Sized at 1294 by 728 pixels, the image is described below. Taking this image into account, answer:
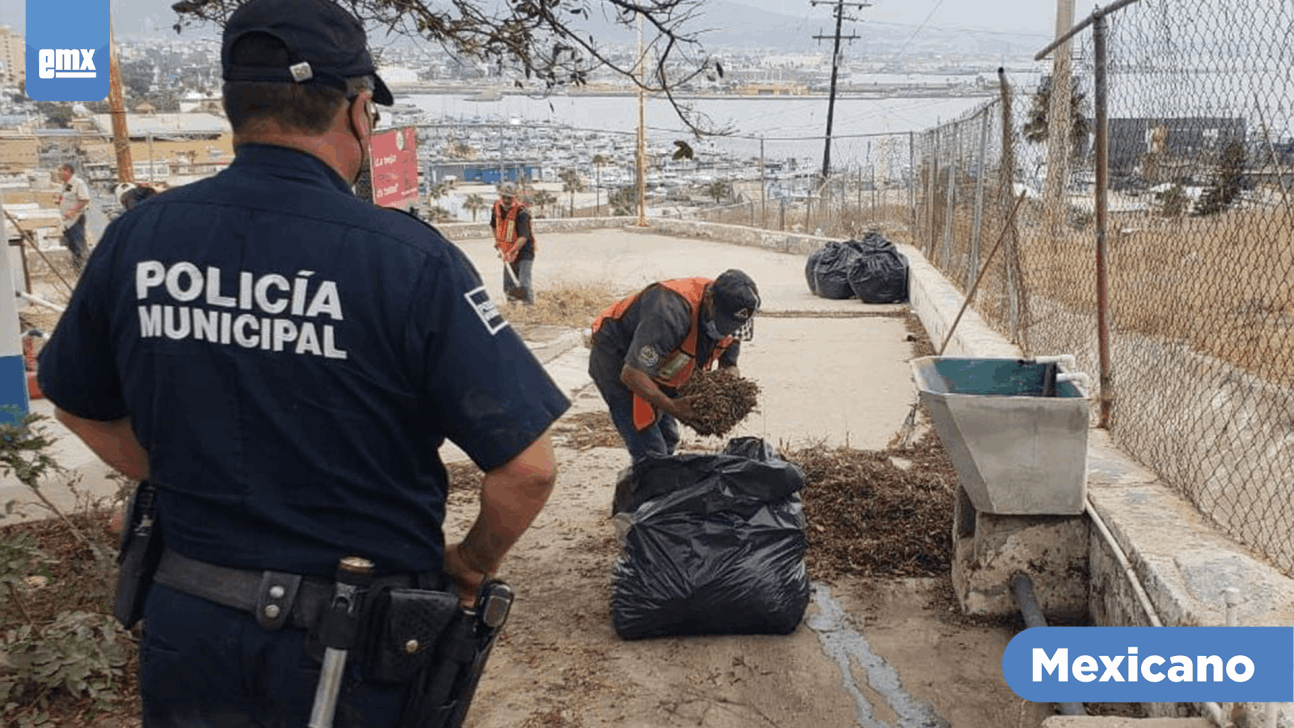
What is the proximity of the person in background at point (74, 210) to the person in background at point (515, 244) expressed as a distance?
4698 millimetres

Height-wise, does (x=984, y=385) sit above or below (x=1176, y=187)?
below

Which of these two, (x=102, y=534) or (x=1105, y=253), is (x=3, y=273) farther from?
(x=1105, y=253)

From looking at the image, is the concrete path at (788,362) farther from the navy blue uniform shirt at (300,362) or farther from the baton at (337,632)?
the baton at (337,632)

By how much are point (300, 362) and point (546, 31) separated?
142 inches

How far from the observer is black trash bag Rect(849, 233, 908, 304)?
45.5ft

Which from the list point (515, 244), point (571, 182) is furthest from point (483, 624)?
point (571, 182)

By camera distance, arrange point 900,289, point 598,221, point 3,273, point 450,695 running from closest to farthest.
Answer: point 450,695 → point 3,273 → point 900,289 → point 598,221

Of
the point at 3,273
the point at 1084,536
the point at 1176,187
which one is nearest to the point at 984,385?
the point at 1084,536

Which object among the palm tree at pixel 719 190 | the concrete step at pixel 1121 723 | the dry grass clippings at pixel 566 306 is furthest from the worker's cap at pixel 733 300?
the palm tree at pixel 719 190

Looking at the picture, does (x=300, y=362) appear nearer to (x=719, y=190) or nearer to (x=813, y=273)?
(x=813, y=273)

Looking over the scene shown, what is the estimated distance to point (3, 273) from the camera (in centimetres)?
580

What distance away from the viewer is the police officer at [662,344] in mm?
4945

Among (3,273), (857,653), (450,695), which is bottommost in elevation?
(857,653)

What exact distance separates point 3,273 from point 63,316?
4254 millimetres
